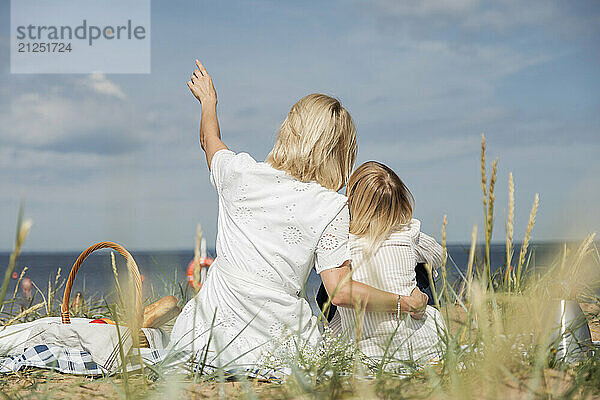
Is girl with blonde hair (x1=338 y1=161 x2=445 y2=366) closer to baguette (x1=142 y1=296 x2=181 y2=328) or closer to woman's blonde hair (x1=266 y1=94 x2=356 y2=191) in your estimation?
woman's blonde hair (x1=266 y1=94 x2=356 y2=191)

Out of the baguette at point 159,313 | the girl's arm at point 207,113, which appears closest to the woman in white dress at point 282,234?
the girl's arm at point 207,113

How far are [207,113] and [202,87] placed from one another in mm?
182

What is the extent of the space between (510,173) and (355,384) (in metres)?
0.70

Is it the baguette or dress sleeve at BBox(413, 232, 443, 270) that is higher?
dress sleeve at BBox(413, 232, 443, 270)

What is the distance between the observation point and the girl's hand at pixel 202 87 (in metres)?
2.95

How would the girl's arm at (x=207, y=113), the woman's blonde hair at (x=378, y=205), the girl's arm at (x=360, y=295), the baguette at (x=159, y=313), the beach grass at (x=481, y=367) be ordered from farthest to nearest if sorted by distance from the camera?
the baguette at (x=159, y=313) < the woman's blonde hair at (x=378, y=205) < the girl's arm at (x=207, y=113) < the girl's arm at (x=360, y=295) < the beach grass at (x=481, y=367)

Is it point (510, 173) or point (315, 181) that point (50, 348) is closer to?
point (315, 181)

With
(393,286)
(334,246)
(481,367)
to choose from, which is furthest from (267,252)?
(481,367)

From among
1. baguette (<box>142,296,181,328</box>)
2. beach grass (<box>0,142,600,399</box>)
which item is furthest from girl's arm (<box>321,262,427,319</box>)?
baguette (<box>142,296,181,328</box>)

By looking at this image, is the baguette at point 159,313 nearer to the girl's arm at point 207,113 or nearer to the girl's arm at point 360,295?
the girl's arm at point 207,113

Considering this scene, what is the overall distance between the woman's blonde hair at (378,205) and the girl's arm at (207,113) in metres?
0.84

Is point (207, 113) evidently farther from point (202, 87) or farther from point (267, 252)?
point (267, 252)

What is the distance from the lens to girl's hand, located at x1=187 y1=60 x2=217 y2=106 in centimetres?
295

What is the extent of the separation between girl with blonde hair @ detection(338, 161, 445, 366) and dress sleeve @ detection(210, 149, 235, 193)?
0.81 metres
